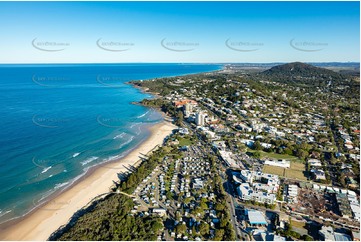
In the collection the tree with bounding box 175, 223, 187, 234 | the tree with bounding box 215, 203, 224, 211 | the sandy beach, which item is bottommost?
the sandy beach

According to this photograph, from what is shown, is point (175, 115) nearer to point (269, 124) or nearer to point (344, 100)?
point (269, 124)

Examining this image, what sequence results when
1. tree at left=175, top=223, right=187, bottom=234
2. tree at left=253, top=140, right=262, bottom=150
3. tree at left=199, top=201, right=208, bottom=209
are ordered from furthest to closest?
1. tree at left=253, top=140, right=262, bottom=150
2. tree at left=199, top=201, right=208, bottom=209
3. tree at left=175, top=223, right=187, bottom=234

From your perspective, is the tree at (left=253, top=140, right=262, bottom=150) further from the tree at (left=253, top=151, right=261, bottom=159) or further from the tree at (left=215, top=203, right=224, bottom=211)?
the tree at (left=215, top=203, right=224, bottom=211)

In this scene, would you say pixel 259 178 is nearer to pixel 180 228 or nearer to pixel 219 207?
pixel 219 207

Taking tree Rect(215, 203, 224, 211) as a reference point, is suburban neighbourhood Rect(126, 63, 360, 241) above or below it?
below

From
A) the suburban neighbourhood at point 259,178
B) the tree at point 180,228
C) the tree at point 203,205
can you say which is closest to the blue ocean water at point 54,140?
the suburban neighbourhood at point 259,178

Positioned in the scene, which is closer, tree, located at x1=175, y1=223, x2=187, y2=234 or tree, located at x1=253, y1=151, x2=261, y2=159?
tree, located at x1=175, y1=223, x2=187, y2=234

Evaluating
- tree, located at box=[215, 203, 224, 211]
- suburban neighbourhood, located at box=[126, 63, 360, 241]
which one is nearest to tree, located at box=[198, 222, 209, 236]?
suburban neighbourhood, located at box=[126, 63, 360, 241]

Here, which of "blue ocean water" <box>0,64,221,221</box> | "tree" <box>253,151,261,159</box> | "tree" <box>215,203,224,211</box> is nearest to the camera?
"tree" <box>215,203,224,211</box>

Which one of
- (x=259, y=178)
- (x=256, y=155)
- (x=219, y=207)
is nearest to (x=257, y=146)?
(x=256, y=155)
